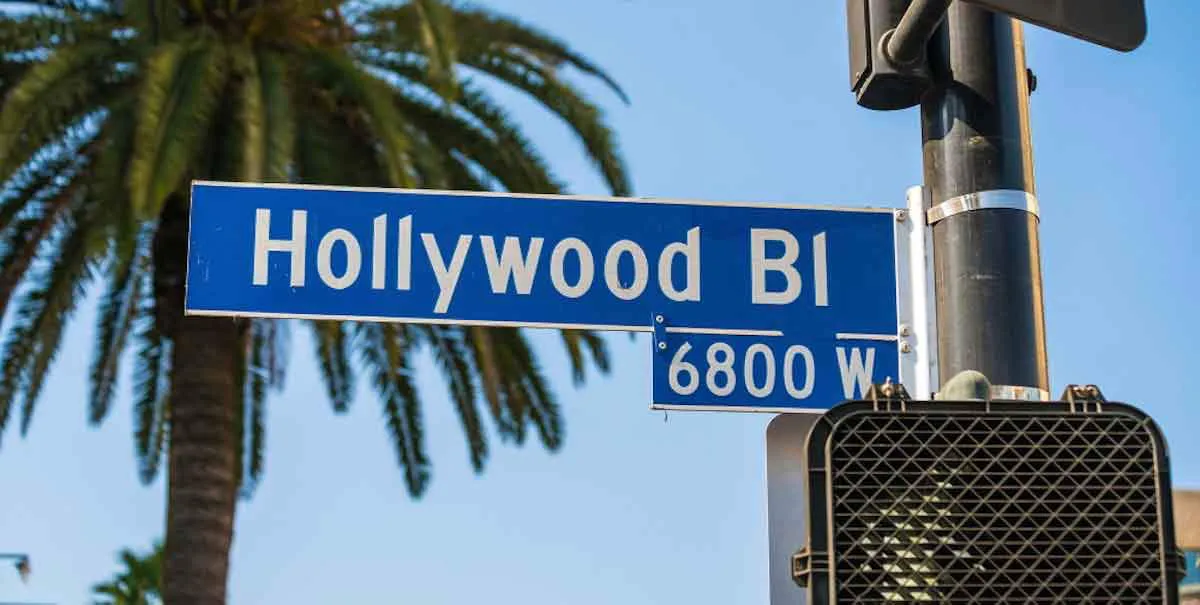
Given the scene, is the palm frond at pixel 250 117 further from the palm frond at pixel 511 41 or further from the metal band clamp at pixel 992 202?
the metal band clamp at pixel 992 202

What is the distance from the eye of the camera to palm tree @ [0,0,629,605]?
40.9 ft

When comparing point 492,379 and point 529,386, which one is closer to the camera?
point 492,379

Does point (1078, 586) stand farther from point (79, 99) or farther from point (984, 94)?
point (79, 99)

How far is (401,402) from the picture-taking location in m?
15.8

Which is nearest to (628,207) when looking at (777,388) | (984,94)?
(777,388)

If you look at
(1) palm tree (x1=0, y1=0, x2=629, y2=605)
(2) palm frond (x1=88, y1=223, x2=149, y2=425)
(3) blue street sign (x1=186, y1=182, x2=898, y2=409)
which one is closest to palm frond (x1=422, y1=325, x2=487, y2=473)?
(1) palm tree (x1=0, y1=0, x2=629, y2=605)

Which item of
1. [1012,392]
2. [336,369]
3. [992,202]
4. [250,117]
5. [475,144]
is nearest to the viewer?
[1012,392]

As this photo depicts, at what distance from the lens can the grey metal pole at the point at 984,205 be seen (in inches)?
120

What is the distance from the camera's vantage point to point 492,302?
359 cm

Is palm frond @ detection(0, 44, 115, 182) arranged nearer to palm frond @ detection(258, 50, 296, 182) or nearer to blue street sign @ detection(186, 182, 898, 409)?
palm frond @ detection(258, 50, 296, 182)

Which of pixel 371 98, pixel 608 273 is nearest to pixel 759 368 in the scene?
pixel 608 273

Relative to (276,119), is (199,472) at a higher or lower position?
lower

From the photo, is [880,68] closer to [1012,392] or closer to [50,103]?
[1012,392]

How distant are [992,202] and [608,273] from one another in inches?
33.2
